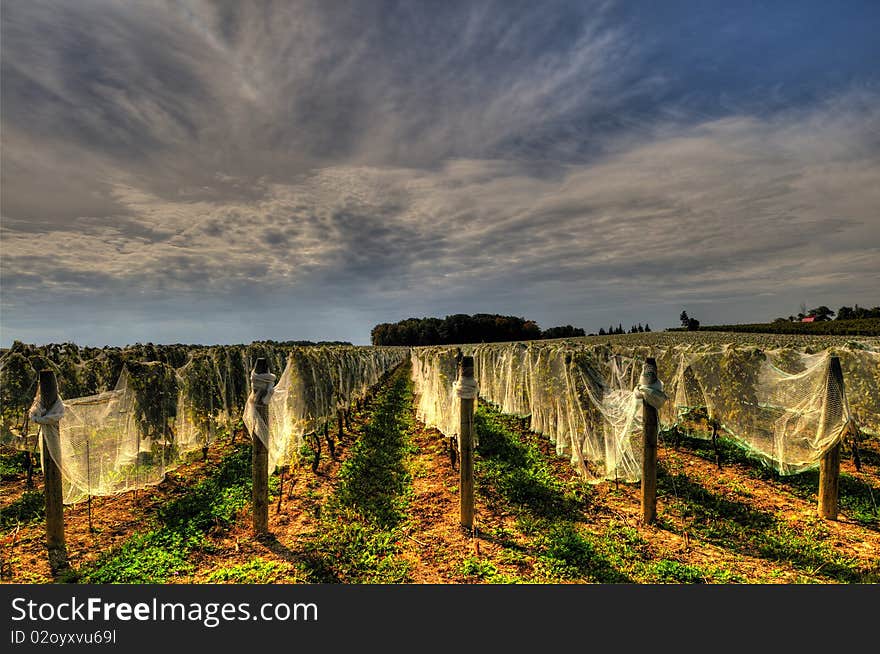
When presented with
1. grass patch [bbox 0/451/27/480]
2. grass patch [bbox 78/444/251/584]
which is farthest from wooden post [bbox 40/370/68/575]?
grass patch [bbox 0/451/27/480]

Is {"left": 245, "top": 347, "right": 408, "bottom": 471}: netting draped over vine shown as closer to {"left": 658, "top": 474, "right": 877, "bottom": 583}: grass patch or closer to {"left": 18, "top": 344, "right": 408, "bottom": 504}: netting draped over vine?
{"left": 18, "top": 344, "right": 408, "bottom": 504}: netting draped over vine

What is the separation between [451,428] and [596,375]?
3.31 metres

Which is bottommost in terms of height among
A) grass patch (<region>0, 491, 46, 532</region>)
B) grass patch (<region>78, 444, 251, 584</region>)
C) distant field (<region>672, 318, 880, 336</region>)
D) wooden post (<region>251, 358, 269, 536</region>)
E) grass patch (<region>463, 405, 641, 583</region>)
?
grass patch (<region>463, 405, 641, 583</region>)

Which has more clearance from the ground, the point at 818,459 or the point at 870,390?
the point at 870,390

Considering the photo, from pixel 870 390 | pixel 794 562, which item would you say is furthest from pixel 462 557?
pixel 870 390

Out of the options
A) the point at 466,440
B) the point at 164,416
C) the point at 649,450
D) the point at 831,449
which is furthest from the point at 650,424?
the point at 164,416

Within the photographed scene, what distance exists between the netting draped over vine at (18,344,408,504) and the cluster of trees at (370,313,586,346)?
8107cm

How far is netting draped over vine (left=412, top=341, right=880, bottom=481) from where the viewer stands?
7.02 m

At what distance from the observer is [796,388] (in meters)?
7.57

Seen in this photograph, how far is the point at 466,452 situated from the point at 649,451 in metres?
2.43

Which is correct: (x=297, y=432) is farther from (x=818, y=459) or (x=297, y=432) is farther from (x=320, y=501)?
(x=818, y=459)

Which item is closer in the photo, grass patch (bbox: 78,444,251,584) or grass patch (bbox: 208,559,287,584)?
grass patch (bbox: 208,559,287,584)

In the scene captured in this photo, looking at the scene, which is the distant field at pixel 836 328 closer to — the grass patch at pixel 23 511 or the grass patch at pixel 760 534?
the grass patch at pixel 760 534

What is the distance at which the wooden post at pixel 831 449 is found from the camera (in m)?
6.54
